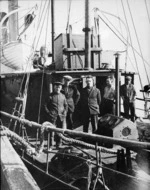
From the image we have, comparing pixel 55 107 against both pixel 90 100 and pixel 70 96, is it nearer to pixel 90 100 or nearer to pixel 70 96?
pixel 70 96

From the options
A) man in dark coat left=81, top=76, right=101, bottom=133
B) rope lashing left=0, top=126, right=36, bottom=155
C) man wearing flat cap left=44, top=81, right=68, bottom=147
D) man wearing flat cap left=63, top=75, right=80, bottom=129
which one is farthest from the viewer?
man wearing flat cap left=63, top=75, right=80, bottom=129

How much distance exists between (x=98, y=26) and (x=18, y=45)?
647 cm

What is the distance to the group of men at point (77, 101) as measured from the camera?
674 cm

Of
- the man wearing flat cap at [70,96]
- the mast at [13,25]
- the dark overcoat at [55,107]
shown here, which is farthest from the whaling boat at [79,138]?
the mast at [13,25]

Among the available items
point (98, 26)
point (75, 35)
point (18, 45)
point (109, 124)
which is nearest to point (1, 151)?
point (109, 124)

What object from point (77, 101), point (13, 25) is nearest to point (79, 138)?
point (77, 101)

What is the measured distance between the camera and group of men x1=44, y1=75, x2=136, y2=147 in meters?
6.74

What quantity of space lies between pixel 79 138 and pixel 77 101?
115 centimetres

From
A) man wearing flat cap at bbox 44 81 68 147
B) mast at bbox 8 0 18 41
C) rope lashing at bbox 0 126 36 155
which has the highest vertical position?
mast at bbox 8 0 18 41

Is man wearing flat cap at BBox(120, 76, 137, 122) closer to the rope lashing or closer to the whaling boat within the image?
the whaling boat

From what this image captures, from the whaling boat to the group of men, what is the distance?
1.72 feet

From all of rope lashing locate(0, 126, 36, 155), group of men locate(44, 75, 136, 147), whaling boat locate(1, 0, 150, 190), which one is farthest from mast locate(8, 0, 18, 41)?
rope lashing locate(0, 126, 36, 155)

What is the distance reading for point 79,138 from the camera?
24.4ft

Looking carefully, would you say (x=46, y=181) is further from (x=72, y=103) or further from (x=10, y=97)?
(x=10, y=97)
